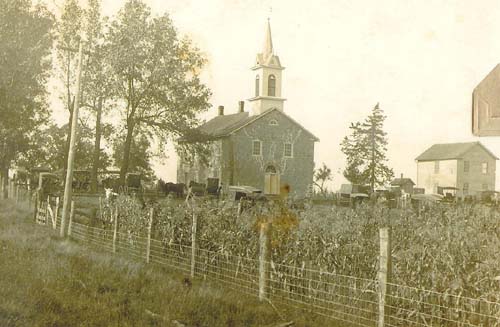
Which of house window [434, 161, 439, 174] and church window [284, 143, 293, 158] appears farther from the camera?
house window [434, 161, 439, 174]

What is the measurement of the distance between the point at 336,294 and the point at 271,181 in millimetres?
36708

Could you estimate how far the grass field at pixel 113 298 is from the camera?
694cm

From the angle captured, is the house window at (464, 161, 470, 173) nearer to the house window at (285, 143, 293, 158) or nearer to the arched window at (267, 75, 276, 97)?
the house window at (285, 143, 293, 158)

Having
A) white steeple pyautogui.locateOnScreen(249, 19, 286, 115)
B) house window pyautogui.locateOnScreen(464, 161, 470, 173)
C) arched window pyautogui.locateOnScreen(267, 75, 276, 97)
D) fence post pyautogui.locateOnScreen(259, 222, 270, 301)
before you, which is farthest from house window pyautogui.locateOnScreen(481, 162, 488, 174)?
fence post pyautogui.locateOnScreen(259, 222, 270, 301)

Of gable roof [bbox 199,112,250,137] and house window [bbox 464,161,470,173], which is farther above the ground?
gable roof [bbox 199,112,250,137]

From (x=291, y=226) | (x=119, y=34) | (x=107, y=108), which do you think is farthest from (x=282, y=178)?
(x=291, y=226)

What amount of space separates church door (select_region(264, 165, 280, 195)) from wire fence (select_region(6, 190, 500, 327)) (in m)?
30.8

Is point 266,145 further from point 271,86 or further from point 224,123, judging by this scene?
point 224,123

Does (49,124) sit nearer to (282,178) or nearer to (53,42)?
(53,42)

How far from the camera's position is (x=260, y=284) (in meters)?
8.67

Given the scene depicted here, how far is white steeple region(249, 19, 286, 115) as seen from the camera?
148ft

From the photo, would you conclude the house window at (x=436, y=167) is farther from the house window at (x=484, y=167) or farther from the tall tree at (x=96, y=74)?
the tall tree at (x=96, y=74)

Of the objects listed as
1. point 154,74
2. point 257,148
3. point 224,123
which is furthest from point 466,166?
point 154,74

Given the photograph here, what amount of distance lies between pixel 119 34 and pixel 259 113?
1644cm
